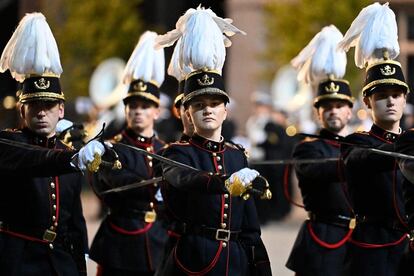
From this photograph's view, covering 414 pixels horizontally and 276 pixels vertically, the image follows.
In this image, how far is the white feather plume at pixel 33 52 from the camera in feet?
25.5

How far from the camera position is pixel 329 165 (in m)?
8.83

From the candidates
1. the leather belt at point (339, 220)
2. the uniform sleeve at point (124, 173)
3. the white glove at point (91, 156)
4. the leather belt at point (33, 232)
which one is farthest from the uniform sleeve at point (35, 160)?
the leather belt at point (339, 220)

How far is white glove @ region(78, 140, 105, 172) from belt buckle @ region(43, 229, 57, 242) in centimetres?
85

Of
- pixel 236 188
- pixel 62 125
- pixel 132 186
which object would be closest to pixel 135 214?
pixel 62 125

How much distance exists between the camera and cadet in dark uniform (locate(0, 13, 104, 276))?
7.45 m

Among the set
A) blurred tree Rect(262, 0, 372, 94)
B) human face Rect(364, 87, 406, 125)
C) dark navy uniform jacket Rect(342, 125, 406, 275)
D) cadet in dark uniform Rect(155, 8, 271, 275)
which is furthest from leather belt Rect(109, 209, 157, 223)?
blurred tree Rect(262, 0, 372, 94)

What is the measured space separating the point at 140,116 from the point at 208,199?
7.92 ft

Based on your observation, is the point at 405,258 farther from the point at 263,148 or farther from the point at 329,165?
the point at 263,148

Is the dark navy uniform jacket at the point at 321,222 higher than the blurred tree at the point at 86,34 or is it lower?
lower

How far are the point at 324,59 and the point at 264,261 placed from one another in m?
2.77

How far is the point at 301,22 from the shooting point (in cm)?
2267

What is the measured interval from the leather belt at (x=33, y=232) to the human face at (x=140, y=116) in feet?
7.15

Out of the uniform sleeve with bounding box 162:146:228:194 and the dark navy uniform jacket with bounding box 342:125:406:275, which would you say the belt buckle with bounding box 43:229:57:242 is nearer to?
the uniform sleeve with bounding box 162:146:228:194

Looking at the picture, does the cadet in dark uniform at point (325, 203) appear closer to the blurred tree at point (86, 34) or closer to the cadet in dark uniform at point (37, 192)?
the cadet in dark uniform at point (37, 192)
